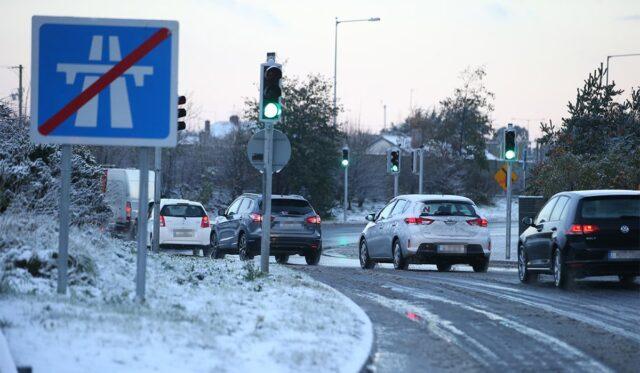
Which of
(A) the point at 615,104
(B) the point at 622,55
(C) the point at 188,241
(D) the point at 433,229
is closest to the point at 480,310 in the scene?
(D) the point at 433,229

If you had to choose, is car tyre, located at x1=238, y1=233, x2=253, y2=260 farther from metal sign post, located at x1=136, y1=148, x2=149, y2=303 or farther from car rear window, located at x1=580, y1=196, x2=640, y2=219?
metal sign post, located at x1=136, y1=148, x2=149, y2=303

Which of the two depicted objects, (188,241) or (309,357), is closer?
(309,357)

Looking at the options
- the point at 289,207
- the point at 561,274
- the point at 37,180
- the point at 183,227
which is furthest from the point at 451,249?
the point at 183,227

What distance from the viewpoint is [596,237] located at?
1675 centimetres

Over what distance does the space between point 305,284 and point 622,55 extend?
1207 inches

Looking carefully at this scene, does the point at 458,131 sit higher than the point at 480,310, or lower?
higher

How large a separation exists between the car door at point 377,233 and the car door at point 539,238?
17.1 ft

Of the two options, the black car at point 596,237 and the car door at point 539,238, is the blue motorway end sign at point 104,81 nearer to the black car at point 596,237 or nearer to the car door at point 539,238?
the black car at point 596,237

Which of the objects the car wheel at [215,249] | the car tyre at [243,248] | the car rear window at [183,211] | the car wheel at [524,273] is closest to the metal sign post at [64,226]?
the car wheel at [524,273]

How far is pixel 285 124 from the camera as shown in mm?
56031

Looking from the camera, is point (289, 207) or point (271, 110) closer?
point (271, 110)

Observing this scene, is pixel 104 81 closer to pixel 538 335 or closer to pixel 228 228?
pixel 538 335

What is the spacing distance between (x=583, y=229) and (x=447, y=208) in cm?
589

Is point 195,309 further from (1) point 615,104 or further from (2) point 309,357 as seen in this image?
(1) point 615,104
